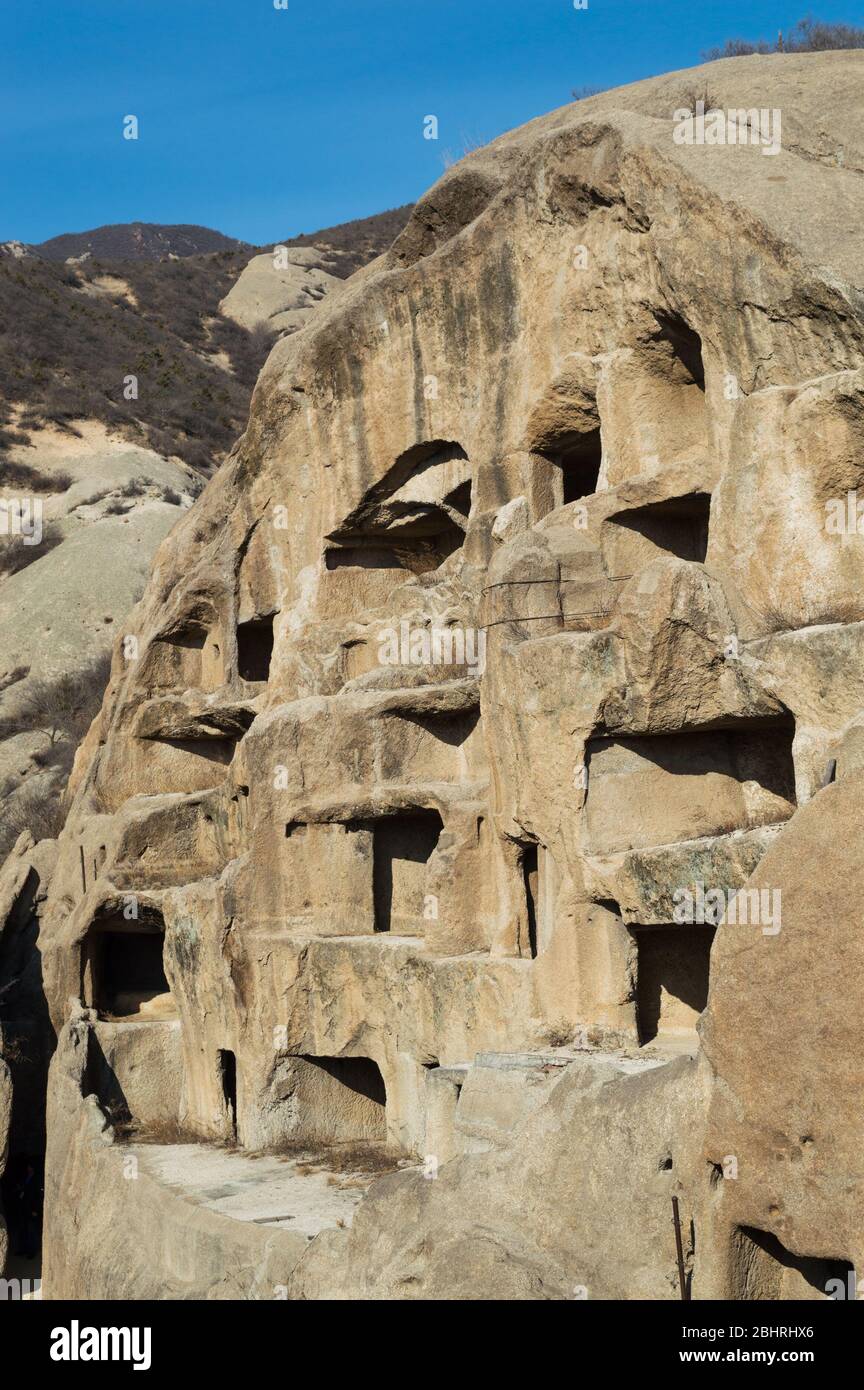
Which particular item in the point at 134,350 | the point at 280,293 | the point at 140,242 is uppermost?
the point at 140,242

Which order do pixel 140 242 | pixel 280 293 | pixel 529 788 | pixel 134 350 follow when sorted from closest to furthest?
pixel 529 788 → pixel 134 350 → pixel 280 293 → pixel 140 242

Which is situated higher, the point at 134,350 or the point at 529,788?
the point at 134,350

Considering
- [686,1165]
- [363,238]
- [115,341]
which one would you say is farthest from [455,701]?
[363,238]

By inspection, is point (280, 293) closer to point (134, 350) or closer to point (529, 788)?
point (134, 350)

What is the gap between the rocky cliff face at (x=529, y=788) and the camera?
870 centimetres

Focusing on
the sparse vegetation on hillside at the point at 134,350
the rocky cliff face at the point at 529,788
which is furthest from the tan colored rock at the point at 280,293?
the rocky cliff face at the point at 529,788

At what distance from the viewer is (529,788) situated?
1501 centimetres

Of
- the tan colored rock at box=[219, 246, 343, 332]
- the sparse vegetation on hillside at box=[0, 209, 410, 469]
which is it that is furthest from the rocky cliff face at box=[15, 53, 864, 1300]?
the tan colored rock at box=[219, 246, 343, 332]

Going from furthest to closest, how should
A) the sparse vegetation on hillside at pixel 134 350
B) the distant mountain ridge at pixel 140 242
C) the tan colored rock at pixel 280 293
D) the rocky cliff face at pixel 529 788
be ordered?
the distant mountain ridge at pixel 140 242 < the tan colored rock at pixel 280 293 < the sparse vegetation on hillside at pixel 134 350 < the rocky cliff face at pixel 529 788

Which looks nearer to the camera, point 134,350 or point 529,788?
point 529,788

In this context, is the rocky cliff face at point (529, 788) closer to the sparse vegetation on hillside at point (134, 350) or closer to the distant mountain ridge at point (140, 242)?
the sparse vegetation on hillside at point (134, 350)

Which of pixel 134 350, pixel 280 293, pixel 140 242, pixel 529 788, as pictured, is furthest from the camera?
pixel 140 242

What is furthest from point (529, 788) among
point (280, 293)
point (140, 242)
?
point (140, 242)

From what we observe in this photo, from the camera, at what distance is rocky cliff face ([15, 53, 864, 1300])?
8.70 m
